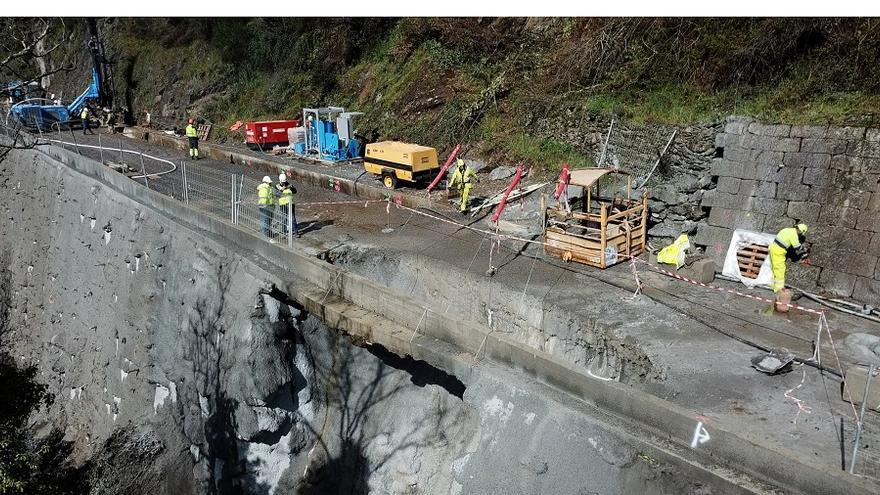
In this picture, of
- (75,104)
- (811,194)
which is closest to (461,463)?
(811,194)

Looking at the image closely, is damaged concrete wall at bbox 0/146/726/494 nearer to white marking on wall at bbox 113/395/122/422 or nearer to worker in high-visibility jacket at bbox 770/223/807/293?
white marking on wall at bbox 113/395/122/422

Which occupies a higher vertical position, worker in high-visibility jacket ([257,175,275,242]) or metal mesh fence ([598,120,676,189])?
metal mesh fence ([598,120,676,189])

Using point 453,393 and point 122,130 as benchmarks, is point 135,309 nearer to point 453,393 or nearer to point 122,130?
point 453,393

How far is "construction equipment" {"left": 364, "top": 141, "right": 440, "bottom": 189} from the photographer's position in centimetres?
1482

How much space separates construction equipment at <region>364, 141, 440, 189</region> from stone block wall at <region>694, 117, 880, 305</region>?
7.03 meters

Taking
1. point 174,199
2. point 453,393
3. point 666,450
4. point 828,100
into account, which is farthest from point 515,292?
point 174,199

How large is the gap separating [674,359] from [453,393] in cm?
351

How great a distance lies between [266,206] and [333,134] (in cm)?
788

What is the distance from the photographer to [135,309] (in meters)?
13.5

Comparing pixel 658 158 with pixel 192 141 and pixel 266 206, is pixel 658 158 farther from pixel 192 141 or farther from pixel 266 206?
pixel 192 141

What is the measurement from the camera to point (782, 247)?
28.5ft

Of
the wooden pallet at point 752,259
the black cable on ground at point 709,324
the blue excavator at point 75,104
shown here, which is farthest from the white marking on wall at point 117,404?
the blue excavator at point 75,104

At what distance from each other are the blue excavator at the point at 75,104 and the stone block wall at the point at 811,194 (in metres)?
24.7

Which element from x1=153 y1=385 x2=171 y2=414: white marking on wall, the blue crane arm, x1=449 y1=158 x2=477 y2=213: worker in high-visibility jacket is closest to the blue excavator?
the blue crane arm
